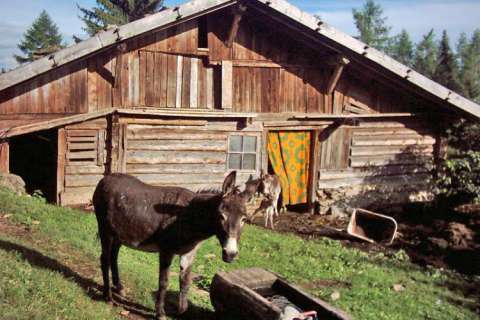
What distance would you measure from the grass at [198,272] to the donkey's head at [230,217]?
1825mm

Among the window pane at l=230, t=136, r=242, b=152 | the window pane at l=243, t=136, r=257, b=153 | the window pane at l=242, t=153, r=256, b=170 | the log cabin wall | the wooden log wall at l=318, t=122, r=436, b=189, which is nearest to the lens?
the log cabin wall

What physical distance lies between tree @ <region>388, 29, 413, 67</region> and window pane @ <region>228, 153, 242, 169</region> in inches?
2829

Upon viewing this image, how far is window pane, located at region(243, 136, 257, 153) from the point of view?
14906 mm

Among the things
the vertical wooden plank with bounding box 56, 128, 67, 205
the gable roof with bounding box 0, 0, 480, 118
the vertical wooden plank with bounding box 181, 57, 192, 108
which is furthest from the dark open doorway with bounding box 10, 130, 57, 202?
the vertical wooden plank with bounding box 181, 57, 192, 108

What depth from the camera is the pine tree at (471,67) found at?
49.3 meters

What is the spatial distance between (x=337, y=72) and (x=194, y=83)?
170 inches

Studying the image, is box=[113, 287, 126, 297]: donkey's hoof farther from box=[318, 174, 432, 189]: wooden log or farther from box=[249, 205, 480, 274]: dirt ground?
box=[318, 174, 432, 189]: wooden log

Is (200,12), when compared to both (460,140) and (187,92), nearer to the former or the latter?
(187,92)

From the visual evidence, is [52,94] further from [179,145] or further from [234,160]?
[234,160]

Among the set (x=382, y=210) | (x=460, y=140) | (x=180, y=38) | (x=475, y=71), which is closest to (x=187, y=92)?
(x=180, y=38)

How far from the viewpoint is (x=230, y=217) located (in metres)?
5.57

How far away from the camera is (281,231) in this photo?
45.5ft

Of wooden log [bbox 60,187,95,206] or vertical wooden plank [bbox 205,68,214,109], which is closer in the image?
wooden log [bbox 60,187,95,206]

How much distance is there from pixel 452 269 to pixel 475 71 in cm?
5864
